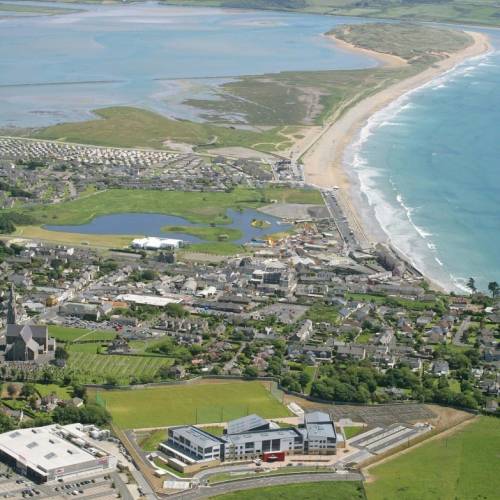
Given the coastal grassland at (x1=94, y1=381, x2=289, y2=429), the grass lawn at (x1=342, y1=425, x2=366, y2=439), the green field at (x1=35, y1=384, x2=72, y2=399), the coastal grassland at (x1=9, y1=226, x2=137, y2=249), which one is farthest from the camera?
the coastal grassland at (x1=9, y1=226, x2=137, y2=249)

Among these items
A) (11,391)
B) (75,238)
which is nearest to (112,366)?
(11,391)

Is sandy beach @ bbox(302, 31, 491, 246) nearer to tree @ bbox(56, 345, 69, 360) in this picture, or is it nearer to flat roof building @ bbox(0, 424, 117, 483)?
tree @ bbox(56, 345, 69, 360)

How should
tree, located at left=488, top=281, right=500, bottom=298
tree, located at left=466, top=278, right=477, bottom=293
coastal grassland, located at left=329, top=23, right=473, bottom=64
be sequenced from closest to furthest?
tree, located at left=488, top=281, right=500, bottom=298 → tree, located at left=466, top=278, right=477, bottom=293 → coastal grassland, located at left=329, top=23, right=473, bottom=64

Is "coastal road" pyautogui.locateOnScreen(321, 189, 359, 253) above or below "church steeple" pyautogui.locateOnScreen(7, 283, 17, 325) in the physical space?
below

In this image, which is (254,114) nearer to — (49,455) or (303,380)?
(303,380)

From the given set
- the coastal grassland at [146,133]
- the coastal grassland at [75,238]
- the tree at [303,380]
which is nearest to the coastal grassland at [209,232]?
the coastal grassland at [75,238]

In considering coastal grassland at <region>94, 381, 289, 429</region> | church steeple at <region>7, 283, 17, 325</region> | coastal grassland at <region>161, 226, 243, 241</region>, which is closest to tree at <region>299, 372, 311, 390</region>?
coastal grassland at <region>94, 381, 289, 429</region>
